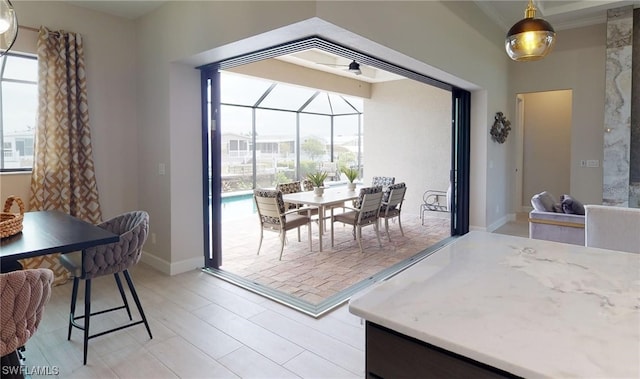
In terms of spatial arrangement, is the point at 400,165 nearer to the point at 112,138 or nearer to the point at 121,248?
the point at 112,138

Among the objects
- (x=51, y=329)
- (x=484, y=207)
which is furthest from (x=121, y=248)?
(x=484, y=207)

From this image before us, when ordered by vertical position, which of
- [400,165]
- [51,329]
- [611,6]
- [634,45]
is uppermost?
[611,6]

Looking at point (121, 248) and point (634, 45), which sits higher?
point (634, 45)

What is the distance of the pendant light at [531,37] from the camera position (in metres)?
2.32

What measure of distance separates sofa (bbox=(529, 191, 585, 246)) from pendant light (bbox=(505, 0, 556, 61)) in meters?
2.23

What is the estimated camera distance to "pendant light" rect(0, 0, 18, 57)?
1999mm

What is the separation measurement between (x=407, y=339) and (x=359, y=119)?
959 cm

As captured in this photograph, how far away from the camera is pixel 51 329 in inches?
109

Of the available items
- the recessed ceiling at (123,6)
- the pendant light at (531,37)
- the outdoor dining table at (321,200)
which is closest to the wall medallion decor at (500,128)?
the outdoor dining table at (321,200)

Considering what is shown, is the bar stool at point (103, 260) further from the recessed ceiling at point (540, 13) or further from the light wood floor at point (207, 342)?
the recessed ceiling at point (540, 13)

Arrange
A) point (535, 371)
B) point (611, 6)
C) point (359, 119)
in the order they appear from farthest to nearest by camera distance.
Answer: point (359, 119) → point (611, 6) → point (535, 371)

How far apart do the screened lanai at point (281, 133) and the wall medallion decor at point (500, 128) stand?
359cm

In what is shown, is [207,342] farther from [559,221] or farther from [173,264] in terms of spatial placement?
[559,221]

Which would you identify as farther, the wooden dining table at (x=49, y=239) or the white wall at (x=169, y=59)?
the white wall at (x=169, y=59)
